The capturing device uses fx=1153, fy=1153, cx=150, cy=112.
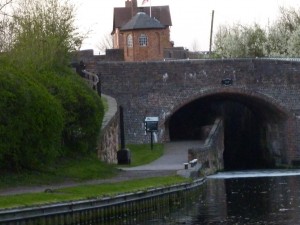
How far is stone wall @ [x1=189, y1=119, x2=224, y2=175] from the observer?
43.1 m

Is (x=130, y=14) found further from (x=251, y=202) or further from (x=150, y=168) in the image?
(x=251, y=202)

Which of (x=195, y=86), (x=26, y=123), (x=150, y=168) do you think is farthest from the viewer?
(x=195, y=86)

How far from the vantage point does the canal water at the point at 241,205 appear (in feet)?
86.2

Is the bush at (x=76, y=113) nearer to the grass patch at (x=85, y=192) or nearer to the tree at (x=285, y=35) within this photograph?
the grass patch at (x=85, y=192)

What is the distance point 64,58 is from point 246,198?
10529 millimetres

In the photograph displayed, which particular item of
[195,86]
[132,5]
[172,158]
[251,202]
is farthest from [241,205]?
[132,5]

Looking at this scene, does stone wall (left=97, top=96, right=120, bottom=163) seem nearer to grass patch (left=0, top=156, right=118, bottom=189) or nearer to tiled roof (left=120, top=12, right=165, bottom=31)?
grass patch (left=0, top=156, right=118, bottom=189)

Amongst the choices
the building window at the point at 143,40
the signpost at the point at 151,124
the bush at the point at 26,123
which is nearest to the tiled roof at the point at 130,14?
the building window at the point at 143,40

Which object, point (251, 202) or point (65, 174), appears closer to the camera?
point (65, 174)

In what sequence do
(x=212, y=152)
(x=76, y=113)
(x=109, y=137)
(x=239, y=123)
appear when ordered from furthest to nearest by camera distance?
(x=239, y=123), (x=212, y=152), (x=109, y=137), (x=76, y=113)

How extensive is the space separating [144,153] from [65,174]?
18.3 meters

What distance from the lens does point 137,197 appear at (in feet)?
89.2

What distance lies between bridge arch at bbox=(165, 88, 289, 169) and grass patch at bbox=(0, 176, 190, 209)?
23.0 metres

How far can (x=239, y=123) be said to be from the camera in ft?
216
